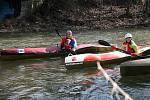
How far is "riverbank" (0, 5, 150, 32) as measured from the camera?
2788cm

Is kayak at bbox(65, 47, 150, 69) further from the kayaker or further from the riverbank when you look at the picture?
the riverbank

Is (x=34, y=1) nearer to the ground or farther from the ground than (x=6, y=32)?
farther from the ground

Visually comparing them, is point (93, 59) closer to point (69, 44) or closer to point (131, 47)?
point (131, 47)

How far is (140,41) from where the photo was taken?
19828 millimetres

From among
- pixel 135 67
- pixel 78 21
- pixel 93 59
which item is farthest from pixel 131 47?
pixel 78 21

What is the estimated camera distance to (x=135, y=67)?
1134cm

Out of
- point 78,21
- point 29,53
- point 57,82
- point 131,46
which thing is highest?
point 131,46

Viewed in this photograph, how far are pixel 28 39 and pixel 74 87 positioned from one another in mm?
12229

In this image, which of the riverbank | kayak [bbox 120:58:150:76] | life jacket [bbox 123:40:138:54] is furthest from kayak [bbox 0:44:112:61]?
the riverbank

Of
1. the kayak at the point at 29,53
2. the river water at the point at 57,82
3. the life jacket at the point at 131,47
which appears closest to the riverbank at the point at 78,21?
the kayak at the point at 29,53

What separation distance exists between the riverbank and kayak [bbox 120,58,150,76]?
16009mm

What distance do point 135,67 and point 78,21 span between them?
18.0 m

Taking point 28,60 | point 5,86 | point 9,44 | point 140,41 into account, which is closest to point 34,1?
point 9,44

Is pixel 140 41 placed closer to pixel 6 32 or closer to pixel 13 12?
pixel 6 32
